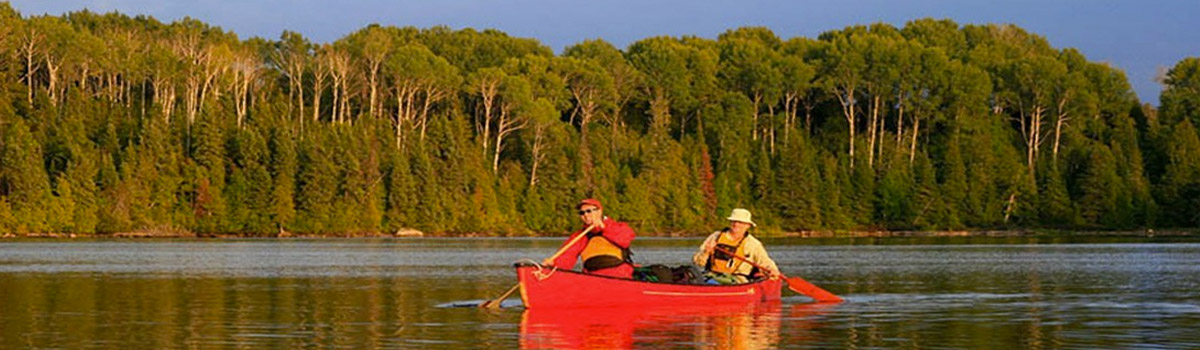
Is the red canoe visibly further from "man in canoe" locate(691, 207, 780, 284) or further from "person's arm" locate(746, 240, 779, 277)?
"person's arm" locate(746, 240, 779, 277)

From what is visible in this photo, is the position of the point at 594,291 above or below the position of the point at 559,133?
below

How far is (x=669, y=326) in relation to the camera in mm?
28281

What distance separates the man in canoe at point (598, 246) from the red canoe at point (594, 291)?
26 centimetres

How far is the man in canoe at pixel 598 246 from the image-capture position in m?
Answer: 30.4

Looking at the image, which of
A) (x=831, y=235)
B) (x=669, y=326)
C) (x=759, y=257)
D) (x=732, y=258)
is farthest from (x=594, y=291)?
(x=831, y=235)

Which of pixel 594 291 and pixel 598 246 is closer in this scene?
pixel 594 291

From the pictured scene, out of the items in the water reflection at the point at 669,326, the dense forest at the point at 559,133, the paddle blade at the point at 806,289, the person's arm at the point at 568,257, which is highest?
the dense forest at the point at 559,133

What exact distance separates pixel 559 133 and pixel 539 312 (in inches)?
3847

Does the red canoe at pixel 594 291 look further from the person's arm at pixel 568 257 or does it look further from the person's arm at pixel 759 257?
the person's arm at pixel 759 257

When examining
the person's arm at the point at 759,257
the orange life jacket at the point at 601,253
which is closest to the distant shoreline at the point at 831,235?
the person's arm at the point at 759,257

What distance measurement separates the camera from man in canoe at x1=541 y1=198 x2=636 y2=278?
3042cm

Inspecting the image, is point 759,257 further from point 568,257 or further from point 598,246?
point 568,257

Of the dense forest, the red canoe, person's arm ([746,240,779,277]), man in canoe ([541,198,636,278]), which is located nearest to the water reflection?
the red canoe

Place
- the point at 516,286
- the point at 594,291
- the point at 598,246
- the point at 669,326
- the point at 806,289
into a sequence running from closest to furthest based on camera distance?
the point at 669,326
the point at 594,291
the point at 516,286
the point at 598,246
the point at 806,289
